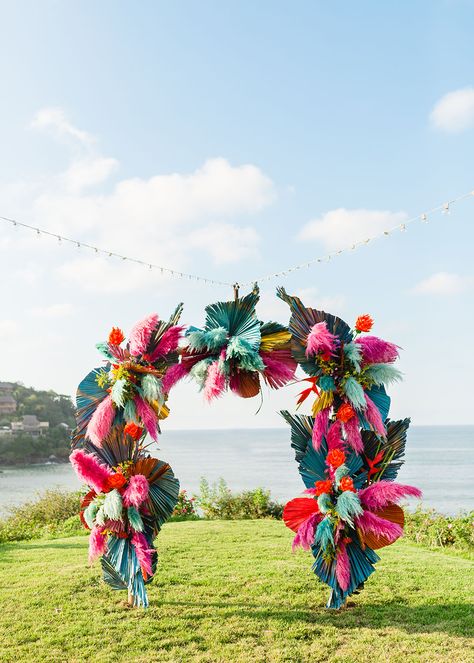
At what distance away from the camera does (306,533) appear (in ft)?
16.2

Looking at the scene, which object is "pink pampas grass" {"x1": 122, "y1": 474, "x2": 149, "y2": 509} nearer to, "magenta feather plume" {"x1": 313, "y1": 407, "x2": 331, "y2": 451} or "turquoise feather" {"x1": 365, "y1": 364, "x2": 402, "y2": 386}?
"magenta feather plume" {"x1": 313, "y1": 407, "x2": 331, "y2": 451}

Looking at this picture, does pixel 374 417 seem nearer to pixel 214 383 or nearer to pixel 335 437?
pixel 335 437

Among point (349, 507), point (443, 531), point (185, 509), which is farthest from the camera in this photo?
point (185, 509)

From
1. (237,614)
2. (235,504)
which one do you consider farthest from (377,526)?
(235,504)

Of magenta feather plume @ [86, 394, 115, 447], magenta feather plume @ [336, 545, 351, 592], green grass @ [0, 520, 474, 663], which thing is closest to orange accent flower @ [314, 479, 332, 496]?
magenta feather plume @ [336, 545, 351, 592]

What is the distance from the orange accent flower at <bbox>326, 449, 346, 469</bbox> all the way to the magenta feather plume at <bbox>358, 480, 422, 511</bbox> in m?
0.29

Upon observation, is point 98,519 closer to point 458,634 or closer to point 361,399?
point 361,399

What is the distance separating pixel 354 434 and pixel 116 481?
1.95 metres

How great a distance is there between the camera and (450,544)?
28.5 feet

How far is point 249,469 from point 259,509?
1566 inches

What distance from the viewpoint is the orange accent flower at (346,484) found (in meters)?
4.86

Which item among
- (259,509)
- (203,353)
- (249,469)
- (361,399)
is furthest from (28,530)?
(249,469)

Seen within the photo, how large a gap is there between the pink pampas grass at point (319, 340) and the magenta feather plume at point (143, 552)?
6.56 ft

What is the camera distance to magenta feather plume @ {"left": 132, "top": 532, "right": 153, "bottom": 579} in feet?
16.2
